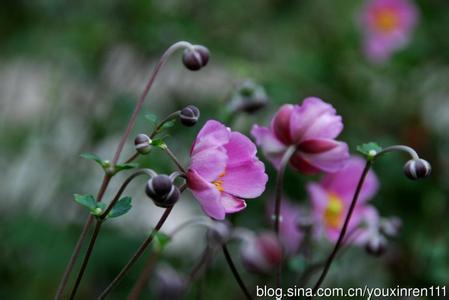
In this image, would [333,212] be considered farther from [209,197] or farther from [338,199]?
[209,197]

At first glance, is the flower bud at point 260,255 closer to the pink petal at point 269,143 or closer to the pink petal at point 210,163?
the pink petal at point 269,143

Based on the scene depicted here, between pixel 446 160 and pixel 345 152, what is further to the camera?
pixel 446 160

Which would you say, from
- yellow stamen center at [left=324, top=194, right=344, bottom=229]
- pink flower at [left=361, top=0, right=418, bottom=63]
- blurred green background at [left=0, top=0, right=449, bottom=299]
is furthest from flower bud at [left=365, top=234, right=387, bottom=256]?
pink flower at [left=361, top=0, right=418, bottom=63]

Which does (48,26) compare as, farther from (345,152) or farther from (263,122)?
(345,152)

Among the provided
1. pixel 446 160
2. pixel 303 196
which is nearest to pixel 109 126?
pixel 303 196

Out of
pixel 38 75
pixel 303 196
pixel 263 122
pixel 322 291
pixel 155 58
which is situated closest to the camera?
pixel 322 291

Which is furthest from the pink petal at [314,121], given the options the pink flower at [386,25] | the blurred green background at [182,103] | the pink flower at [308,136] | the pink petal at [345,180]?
the pink flower at [386,25]

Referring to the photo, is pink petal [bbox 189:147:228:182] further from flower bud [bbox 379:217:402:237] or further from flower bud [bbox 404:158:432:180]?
flower bud [bbox 379:217:402:237]
